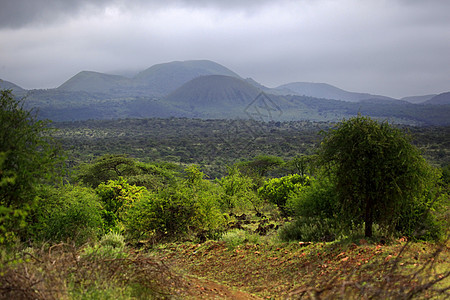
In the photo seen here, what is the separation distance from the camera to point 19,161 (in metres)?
6.15

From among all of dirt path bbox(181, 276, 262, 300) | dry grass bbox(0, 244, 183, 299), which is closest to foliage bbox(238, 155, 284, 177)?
dirt path bbox(181, 276, 262, 300)

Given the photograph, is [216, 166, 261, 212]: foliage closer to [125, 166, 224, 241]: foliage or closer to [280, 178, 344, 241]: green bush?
[125, 166, 224, 241]: foliage

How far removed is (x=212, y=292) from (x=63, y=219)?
7.23m

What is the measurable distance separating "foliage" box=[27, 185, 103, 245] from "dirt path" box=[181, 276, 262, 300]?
4943 mm

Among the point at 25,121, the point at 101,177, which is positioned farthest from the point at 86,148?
the point at 25,121

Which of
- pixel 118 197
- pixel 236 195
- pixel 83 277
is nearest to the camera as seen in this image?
pixel 83 277

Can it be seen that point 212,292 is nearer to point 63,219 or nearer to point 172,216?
point 172,216

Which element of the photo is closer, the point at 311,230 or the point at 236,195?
the point at 311,230

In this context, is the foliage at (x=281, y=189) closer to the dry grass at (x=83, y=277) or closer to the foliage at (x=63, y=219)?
the foliage at (x=63, y=219)

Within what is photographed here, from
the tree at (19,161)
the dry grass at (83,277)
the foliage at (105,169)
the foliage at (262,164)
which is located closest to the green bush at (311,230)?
the dry grass at (83,277)

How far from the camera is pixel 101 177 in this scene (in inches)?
1534

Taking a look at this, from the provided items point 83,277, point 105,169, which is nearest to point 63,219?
point 83,277

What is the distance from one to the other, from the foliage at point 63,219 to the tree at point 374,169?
898 cm

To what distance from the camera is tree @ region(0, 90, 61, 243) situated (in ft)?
19.6
